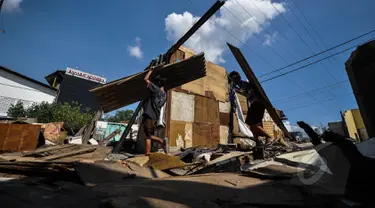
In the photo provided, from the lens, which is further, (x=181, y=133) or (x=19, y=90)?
(x=19, y=90)

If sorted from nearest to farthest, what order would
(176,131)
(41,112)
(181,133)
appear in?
1. (176,131)
2. (181,133)
3. (41,112)

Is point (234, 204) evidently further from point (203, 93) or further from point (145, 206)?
point (203, 93)

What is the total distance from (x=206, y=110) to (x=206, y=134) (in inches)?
45.3

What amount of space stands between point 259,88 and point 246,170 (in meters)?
2.38

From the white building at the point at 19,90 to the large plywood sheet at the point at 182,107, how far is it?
→ 22836mm

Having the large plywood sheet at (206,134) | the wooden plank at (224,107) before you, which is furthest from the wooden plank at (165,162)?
the wooden plank at (224,107)

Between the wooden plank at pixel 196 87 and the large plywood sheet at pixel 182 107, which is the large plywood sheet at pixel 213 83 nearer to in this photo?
the wooden plank at pixel 196 87

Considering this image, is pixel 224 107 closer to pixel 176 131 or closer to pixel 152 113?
pixel 176 131

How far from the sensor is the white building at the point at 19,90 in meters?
20.0

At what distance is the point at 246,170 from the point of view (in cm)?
231

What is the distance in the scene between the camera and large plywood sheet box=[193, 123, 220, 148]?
782 centimetres

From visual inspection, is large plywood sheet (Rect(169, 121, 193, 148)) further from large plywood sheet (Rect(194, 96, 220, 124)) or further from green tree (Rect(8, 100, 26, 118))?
green tree (Rect(8, 100, 26, 118))

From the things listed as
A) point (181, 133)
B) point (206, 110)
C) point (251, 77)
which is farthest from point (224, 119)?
point (251, 77)

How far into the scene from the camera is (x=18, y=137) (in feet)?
16.7
